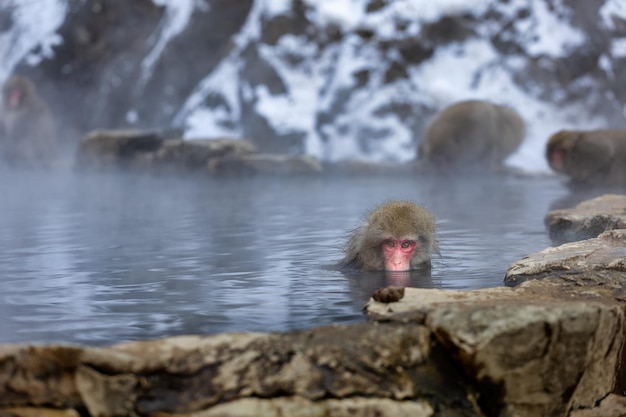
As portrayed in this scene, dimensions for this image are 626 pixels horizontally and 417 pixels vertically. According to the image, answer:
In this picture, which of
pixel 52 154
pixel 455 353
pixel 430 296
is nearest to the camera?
pixel 455 353

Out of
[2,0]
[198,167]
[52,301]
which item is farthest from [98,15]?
[52,301]

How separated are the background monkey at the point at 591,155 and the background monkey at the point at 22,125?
746cm

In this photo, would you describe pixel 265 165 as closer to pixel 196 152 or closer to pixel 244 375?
pixel 196 152

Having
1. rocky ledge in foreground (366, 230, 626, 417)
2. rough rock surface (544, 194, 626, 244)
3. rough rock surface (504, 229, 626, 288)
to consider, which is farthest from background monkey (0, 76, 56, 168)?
rocky ledge in foreground (366, 230, 626, 417)

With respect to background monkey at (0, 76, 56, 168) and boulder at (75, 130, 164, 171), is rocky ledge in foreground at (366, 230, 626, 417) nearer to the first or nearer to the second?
boulder at (75, 130, 164, 171)

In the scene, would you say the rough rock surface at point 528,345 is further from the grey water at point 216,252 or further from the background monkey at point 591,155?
the background monkey at point 591,155

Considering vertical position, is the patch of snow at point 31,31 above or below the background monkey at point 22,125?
above

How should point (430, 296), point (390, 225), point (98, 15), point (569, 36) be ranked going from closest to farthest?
1. point (430, 296)
2. point (390, 225)
3. point (569, 36)
4. point (98, 15)

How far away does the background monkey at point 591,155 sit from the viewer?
8242mm

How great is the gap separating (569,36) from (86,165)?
6686 millimetres

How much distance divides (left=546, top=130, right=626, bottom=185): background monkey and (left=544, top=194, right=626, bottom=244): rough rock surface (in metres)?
3.07

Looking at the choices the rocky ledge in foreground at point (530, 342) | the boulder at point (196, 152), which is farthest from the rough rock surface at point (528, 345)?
the boulder at point (196, 152)

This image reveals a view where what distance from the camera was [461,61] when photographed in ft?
42.0

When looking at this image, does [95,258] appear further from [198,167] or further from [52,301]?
[198,167]
